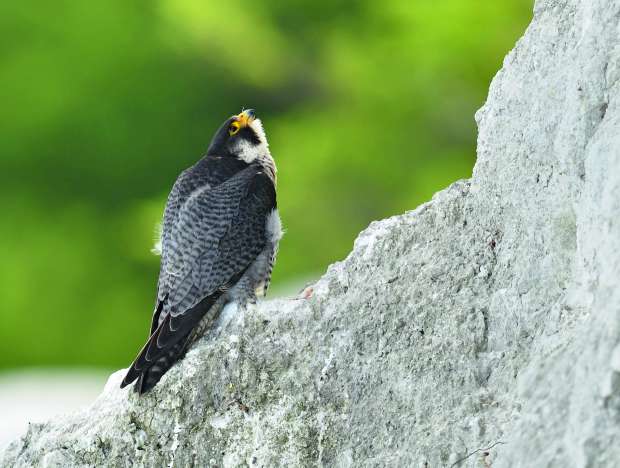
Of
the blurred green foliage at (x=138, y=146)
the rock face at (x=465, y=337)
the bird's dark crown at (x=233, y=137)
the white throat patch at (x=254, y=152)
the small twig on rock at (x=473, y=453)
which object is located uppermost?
the blurred green foliage at (x=138, y=146)

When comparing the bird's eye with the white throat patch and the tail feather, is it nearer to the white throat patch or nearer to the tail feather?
the white throat patch

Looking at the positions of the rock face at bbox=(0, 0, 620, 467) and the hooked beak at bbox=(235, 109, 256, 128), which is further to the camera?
the hooked beak at bbox=(235, 109, 256, 128)

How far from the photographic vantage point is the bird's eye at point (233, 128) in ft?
17.1

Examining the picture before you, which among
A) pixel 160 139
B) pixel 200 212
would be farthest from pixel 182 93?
pixel 200 212

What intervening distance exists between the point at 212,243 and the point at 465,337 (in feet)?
5.18

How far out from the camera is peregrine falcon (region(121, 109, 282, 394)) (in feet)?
13.8

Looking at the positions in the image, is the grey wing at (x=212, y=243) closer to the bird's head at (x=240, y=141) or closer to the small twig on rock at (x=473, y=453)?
the bird's head at (x=240, y=141)

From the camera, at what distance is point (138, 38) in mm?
16141

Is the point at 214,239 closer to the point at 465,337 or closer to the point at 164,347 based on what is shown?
the point at 164,347

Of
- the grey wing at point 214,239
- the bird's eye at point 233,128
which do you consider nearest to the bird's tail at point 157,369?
the grey wing at point 214,239

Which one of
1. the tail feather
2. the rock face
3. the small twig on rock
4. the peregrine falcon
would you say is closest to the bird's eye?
the peregrine falcon

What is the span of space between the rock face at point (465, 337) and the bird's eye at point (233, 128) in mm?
1461

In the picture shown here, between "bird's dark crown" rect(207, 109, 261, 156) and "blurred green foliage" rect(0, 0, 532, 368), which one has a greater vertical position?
"blurred green foliage" rect(0, 0, 532, 368)

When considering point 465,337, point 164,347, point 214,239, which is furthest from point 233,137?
point 465,337
